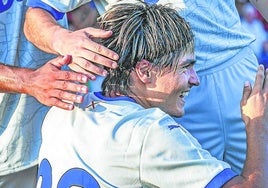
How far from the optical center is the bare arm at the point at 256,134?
7.59 ft

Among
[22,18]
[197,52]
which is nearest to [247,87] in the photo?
[197,52]

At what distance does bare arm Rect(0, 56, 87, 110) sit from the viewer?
98.7 inches

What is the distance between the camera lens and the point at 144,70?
2521 millimetres

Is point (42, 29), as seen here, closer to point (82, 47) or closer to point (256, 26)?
point (82, 47)

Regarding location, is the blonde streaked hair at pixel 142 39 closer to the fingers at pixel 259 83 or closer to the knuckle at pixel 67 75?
the knuckle at pixel 67 75

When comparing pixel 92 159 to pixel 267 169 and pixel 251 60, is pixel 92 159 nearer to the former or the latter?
pixel 267 169

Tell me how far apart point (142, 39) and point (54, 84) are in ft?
0.96

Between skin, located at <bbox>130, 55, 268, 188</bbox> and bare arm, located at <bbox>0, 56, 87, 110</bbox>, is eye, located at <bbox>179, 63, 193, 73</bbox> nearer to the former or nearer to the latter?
skin, located at <bbox>130, 55, 268, 188</bbox>

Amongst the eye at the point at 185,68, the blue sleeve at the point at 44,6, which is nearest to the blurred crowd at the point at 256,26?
the blue sleeve at the point at 44,6

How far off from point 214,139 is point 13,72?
0.71 meters

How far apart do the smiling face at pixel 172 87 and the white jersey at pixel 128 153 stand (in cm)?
8

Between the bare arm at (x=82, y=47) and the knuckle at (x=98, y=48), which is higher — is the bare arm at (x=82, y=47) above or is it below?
below

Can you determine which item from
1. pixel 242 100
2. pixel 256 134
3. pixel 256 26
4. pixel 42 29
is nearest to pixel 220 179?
pixel 256 134

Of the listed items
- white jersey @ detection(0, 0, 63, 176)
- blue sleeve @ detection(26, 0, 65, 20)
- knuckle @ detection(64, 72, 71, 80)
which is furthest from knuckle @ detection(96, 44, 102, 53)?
white jersey @ detection(0, 0, 63, 176)
